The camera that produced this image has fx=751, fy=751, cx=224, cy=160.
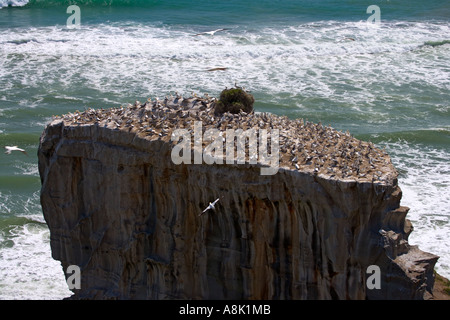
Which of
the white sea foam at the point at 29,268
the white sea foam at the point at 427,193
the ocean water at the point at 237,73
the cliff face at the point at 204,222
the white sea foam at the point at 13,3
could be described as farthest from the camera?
the white sea foam at the point at 13,3

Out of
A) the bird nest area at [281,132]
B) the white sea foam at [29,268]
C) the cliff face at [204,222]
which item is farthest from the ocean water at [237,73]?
the bird nest area at [281,132]

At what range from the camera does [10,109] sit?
40000mm

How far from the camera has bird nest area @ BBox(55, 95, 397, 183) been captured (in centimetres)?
1684

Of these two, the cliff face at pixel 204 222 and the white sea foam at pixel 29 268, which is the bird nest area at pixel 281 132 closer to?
the cliff face at pixel 204 222

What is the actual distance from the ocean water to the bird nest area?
6.70 meters

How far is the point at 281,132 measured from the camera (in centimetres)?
1908

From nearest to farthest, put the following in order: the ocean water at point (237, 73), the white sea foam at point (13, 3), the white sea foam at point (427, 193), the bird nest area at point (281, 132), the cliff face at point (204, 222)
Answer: the cliff face at point (204, 222), the bird nest area at point (281, 132), the white sea foam at point (427, 193), the ocean water at point (237, 73), the white sea foam at point (13, 3)

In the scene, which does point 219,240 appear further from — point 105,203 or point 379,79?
point 379,79

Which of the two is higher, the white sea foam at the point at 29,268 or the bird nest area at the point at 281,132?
the bird nest area at the point at 281,132

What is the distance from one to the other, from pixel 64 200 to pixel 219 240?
192 inches

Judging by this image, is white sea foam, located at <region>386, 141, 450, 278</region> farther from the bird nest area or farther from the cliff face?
the bird nest area

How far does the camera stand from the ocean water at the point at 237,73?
27.7 metres

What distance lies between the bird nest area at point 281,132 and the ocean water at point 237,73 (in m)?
6.70
